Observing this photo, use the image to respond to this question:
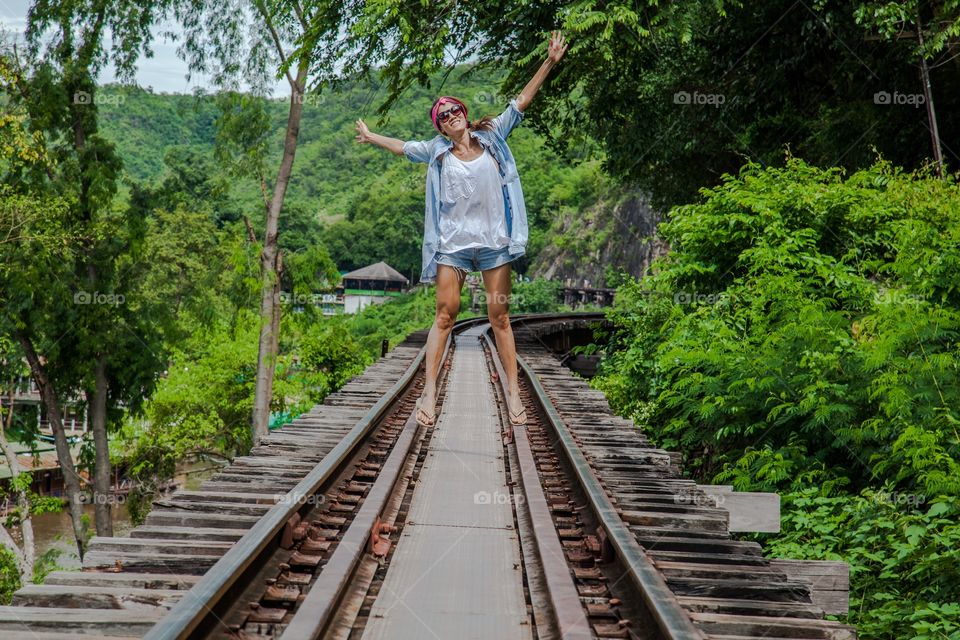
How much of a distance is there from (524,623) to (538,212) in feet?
287

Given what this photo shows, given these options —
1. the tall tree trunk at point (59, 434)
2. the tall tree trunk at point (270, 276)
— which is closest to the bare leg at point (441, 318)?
the tall tree trunk at point (270, 276)

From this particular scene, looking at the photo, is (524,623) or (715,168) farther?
(715,168)

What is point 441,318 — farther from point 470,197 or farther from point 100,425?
point 100,425

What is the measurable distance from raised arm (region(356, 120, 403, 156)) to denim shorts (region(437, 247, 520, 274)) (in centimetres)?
73

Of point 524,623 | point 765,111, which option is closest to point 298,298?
point 765,111

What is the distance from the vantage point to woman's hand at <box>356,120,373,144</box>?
222 inches

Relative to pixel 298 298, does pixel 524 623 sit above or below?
below

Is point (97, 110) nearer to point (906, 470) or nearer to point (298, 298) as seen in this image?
point (298, 298)

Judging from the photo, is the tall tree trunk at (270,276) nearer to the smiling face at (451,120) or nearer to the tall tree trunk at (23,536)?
the tall tree trunk at (23,536)

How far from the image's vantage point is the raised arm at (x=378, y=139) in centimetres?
546

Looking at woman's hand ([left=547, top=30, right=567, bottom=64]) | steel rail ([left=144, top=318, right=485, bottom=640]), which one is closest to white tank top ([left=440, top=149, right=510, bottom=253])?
woman's hand ([left=547, top=30, right=567, bottom=64])

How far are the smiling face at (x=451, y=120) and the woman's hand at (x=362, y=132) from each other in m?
0.51

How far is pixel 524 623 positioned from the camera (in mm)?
3016

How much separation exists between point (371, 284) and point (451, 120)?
291 feet
